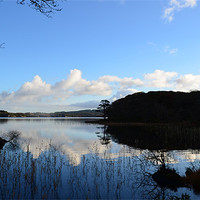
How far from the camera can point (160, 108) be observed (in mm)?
94812

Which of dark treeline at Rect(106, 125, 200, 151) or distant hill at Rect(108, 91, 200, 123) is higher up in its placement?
distant hill at Rect(108, 91, 200, 123)

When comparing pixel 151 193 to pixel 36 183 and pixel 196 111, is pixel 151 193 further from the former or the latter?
pixel 196 111

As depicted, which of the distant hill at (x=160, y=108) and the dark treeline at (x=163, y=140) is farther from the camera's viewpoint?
the distant hill at (x=160, y=108)

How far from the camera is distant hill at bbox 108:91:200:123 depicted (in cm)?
8962

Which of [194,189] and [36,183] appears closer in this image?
[194,189]

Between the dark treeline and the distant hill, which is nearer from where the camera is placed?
the dark treeline

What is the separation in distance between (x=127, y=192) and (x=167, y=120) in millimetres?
79429

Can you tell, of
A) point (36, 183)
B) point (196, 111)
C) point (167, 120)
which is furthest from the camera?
point (196, 111)

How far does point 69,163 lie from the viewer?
17.1m

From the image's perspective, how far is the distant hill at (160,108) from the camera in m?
89.6

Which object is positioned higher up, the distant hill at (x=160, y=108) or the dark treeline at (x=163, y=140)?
the distant hill at (x=160, y=108)

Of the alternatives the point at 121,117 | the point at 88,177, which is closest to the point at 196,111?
the point at 121,117

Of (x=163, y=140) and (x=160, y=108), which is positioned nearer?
(x=163, y=140)

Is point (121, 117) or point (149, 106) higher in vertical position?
point (149, 106)
